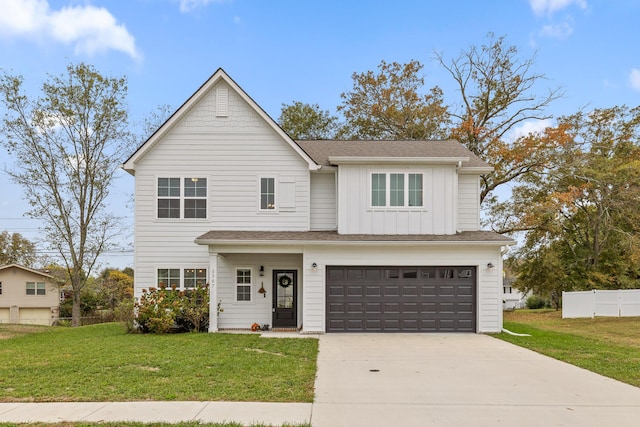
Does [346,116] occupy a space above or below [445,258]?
above

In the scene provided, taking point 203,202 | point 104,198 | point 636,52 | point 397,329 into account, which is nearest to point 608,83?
point 636,52

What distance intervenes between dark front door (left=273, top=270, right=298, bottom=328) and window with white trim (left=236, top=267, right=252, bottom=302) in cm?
84

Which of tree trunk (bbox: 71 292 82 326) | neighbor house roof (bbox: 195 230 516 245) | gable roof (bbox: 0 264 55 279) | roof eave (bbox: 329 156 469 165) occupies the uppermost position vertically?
roof eave (bbox: 329 156 469 165)

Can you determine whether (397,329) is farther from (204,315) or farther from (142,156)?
(142,156)

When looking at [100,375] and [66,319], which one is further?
[66,319]

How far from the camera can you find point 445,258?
14.2 m

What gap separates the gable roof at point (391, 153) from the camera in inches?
573

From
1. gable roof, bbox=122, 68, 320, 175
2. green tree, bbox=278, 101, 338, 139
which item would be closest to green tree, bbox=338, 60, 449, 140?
green tree, bbox=278, 101, 338, 139

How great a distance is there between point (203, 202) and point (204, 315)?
12.1ft

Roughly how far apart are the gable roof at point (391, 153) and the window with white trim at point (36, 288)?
27.8m

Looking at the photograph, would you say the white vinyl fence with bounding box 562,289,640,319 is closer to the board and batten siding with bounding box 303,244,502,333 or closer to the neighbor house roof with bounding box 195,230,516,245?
the board and batten siding with bounding box 303,244,502,333

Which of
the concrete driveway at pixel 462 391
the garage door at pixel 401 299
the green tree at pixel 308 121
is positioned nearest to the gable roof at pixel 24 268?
the green tree at pixel 308 121

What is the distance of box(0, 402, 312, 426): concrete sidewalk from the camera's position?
216 inches

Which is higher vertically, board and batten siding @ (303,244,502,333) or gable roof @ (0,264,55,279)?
board and batten siding @ (303,244,502,333)
